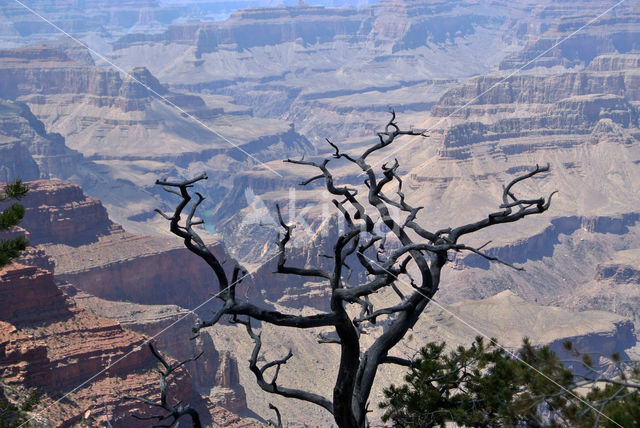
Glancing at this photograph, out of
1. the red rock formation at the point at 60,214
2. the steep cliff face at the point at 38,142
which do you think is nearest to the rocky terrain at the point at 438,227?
→ the red rock formation at the point at 60,214

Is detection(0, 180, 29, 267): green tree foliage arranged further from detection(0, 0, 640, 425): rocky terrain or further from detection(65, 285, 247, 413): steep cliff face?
detection(65, 285, 247, 413): steep cliff face

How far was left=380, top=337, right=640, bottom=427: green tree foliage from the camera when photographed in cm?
1350

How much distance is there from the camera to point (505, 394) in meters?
15.1

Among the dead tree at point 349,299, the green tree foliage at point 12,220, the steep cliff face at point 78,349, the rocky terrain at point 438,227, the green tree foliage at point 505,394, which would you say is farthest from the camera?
the rocky terrain at point 438,227

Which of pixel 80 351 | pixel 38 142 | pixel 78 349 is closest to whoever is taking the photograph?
pixel 80 351

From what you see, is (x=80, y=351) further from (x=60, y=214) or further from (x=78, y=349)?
(x=60, y=214)

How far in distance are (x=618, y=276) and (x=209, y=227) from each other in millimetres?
81243

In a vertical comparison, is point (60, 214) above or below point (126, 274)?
above

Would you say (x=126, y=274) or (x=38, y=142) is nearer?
(x=126, y=274)

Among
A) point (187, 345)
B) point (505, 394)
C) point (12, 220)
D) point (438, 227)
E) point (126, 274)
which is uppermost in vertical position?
point (12, 220)

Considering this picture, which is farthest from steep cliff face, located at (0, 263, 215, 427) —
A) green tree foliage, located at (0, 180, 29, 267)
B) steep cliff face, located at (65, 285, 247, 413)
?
green tree foliage, located at (0, 180, 29, 267)

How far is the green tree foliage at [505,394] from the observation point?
13.5 m

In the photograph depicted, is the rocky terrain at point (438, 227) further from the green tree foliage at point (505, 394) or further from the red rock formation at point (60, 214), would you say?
the green tree foliage at point (505, 394)

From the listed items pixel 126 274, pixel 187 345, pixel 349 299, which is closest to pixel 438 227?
pixel 126 274
